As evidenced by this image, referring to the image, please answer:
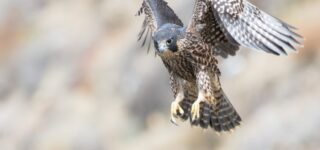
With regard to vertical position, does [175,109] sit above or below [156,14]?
below

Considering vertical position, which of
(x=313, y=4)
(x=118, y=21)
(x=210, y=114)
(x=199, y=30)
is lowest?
Answer: (x=210, y=114)

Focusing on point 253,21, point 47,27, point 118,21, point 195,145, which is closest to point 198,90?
point 253,21

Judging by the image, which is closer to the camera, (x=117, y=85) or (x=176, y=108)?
(x=176, y=108)

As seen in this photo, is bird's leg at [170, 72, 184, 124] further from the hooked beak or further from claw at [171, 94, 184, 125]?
the hooked beak

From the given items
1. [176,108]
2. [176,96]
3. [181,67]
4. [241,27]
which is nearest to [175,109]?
[176,108]

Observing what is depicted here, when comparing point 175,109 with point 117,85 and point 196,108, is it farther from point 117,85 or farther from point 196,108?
point 117,85

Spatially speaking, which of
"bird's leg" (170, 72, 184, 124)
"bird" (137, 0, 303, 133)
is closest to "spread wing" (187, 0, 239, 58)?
"bird" (137, 0, 303, 133)

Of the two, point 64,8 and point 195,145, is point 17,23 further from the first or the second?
point 195,145

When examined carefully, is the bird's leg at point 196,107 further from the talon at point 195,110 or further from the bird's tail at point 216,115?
the bird's tail at point 216,115
